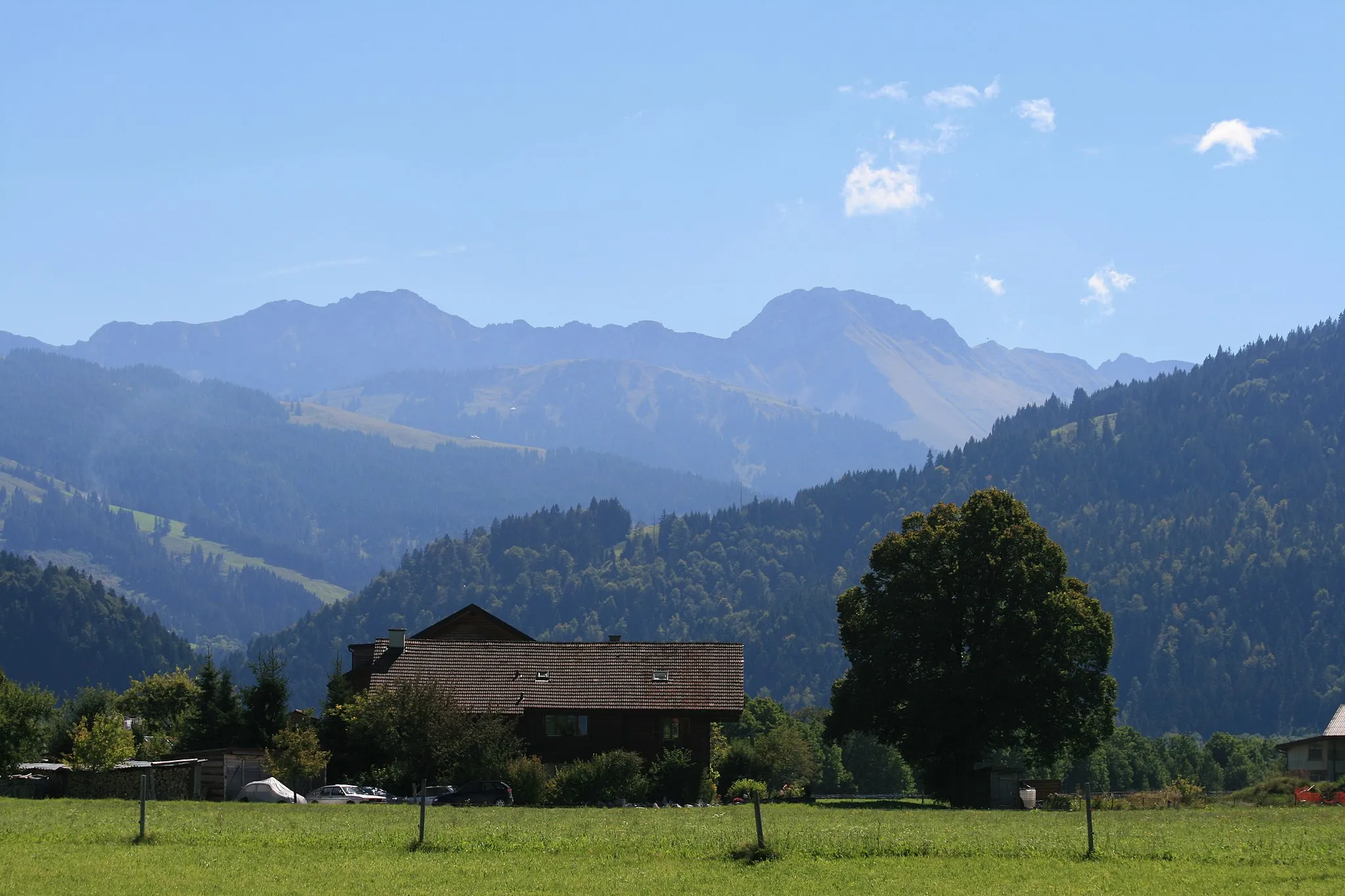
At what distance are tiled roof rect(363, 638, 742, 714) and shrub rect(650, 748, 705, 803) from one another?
620 cm

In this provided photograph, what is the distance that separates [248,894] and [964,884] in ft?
44.0

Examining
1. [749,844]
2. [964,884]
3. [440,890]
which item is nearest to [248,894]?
[440,890]

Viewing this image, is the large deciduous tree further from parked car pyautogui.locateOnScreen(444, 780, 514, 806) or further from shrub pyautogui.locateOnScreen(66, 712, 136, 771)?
shrub pyautogui.locateOnScreen(66, 712, 136, 771)

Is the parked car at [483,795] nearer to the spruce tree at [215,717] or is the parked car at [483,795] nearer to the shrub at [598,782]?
the shrub at [598,782]

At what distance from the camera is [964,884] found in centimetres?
2948

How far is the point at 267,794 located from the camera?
2290 inches

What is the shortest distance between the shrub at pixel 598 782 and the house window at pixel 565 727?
11.3m

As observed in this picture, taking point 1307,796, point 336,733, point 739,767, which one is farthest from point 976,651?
point 336,733

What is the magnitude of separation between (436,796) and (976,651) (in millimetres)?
21887

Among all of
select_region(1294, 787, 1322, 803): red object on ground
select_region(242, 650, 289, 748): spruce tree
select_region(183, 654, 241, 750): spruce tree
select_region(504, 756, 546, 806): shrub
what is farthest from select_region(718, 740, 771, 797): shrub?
select_region(1294, 787, 1322, 803): red object on ground

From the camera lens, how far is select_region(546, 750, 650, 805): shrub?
5616 cm

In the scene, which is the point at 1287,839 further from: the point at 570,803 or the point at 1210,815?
the point at 570,803

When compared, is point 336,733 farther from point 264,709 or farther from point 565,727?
point 565,727

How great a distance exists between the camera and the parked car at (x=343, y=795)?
57.0 metres
